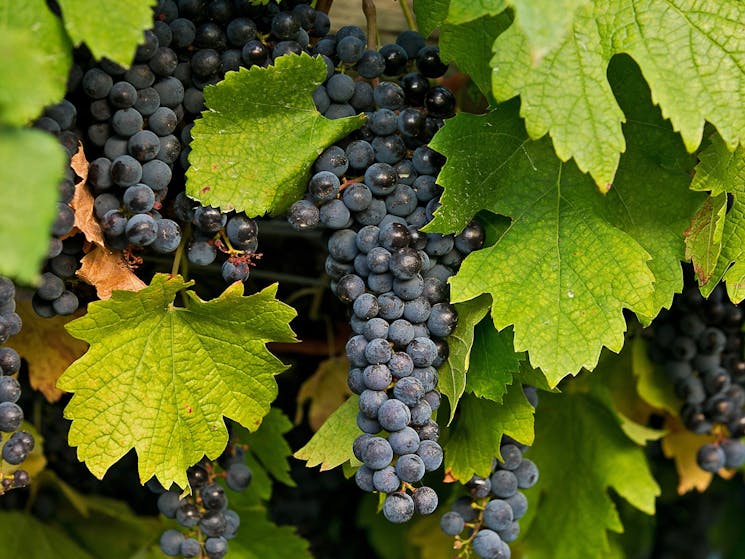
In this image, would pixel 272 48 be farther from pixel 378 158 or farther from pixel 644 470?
pixel 644 470

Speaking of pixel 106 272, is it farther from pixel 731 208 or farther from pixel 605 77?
pixel 731 208

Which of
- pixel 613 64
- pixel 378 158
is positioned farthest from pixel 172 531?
pixel 613 64

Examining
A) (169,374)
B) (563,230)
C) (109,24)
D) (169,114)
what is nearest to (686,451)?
(563,230)

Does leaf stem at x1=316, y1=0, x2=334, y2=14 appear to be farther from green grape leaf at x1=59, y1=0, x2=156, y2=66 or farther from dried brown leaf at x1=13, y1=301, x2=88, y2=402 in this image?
dried brown leaf at x1=13, y1=301, x2=88, y2=402

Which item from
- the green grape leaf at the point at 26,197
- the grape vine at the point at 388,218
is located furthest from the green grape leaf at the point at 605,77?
the green grape leaf at the point at 26,197

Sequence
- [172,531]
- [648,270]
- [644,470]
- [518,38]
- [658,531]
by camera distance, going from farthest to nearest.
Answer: [658,531], [644,470], [172,531], [648,270], [518,38]

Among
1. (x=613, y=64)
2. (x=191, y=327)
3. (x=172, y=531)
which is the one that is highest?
(x=613, y=64)

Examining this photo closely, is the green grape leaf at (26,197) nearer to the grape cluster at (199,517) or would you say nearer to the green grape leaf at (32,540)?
the grape cluster at (199,517)
